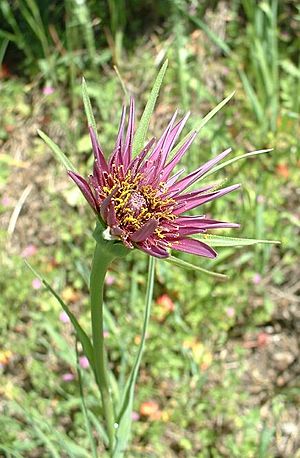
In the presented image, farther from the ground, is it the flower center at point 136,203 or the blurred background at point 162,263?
the flower center at point 136,203

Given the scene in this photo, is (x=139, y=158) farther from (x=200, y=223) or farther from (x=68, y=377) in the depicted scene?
(x=68, y=377)

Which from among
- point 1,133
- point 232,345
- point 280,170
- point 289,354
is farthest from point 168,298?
point 1,133

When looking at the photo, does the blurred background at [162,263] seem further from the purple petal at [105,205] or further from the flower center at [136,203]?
the purple petal at [105,205]

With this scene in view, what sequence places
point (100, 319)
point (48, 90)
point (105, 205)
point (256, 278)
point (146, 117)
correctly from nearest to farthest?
point (105, 205), point (146, 117), point (100, 319), point (256, 278), point (48, 90)

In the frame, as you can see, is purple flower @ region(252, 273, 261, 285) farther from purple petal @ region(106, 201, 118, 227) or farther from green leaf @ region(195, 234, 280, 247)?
purple petal @ region(106, 201, 118, 227)

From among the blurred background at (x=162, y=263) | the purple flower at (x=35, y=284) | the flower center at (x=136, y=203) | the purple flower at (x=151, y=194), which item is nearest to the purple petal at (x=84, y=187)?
the purple flower at (x=151, y=194)

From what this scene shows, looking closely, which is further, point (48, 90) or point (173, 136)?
point (48, 90)

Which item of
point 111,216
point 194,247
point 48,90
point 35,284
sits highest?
point 111,216

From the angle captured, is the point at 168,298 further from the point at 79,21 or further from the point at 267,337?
the point at 79,21

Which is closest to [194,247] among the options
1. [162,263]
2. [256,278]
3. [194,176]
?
[194,176]
